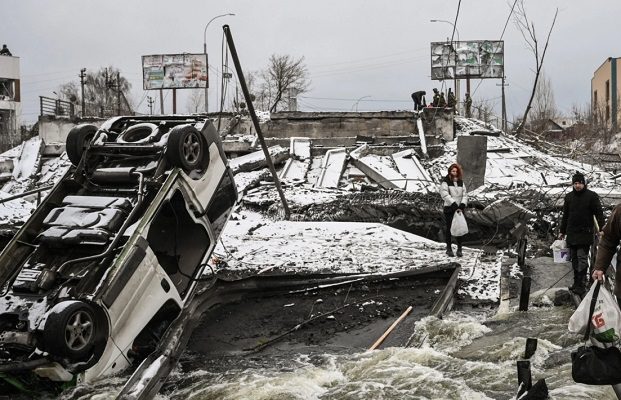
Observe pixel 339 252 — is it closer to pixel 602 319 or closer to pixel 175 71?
pixel 602 319

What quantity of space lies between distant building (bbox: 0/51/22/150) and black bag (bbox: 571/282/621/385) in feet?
191

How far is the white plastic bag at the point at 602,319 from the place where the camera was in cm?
414

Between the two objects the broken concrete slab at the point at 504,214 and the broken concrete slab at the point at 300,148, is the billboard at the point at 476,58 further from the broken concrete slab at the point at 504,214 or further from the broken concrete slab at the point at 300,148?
the broken concrete slab at the point at 504,214

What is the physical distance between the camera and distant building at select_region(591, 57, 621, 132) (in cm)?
4825

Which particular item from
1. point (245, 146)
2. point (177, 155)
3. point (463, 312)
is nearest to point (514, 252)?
point (463, 312)

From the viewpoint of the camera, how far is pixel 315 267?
966cm

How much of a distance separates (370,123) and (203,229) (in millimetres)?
19468

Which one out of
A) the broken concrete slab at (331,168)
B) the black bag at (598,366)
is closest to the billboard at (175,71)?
the broken concrete slab at (331,168)

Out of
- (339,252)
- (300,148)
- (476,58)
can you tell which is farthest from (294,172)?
(476,58)

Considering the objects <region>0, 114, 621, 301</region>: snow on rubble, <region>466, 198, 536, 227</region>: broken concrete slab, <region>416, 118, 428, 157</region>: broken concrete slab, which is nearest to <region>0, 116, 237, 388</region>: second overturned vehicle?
<region>0, 114, 621, 301</region>: snow on rubble

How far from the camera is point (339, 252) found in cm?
1057

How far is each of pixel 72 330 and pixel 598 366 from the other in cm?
382

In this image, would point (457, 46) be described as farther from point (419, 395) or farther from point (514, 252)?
point (419, 395)

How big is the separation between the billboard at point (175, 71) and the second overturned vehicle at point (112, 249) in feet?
103
